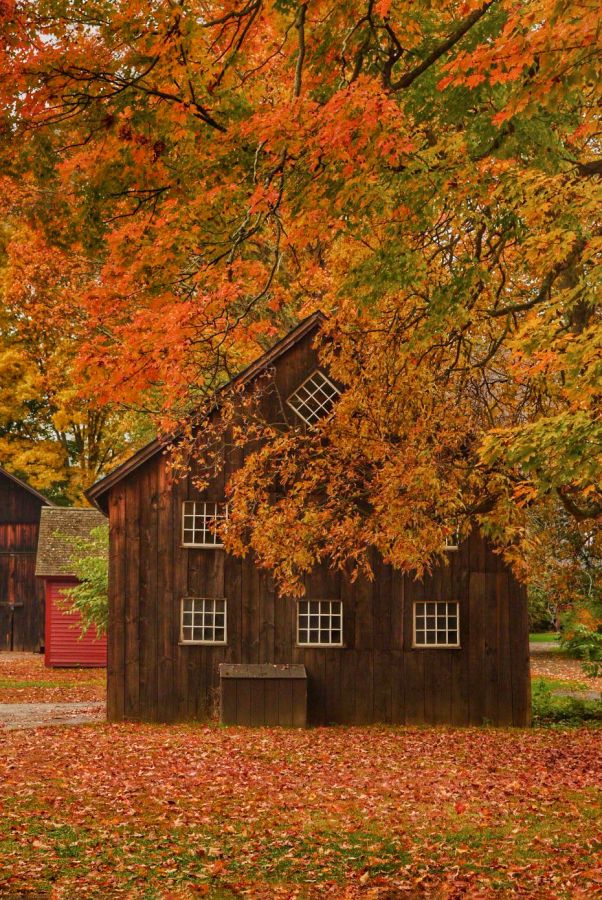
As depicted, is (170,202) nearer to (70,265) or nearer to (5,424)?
(70,265)

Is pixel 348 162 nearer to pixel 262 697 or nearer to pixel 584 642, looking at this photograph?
pixel 262 697

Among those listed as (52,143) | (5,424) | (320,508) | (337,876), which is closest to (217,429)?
(320,508)

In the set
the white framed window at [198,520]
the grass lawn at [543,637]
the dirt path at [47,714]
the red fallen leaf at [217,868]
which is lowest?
the red fallen leaf at [217,868]

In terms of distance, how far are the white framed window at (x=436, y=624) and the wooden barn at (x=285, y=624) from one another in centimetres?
3

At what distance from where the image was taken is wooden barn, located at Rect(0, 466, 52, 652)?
4434 cm

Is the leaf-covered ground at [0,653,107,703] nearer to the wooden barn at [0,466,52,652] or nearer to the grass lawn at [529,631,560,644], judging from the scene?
the wooden barn at [0,466,52,652]

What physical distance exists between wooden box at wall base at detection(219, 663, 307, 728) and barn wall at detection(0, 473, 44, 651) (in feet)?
77.8

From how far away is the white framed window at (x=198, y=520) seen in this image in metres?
23.3

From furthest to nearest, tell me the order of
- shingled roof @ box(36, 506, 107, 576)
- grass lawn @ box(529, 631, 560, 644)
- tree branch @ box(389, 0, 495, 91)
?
grass lawn @ box(529, 631, 560, 644) → shingled roof @ box(36, 506, 107, 576) → tree branch @ box(389, 0, 495, 91)

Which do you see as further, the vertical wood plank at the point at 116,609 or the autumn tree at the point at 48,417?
the autumn tree at the point at 48,417

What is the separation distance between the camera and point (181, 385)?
37.0 feet

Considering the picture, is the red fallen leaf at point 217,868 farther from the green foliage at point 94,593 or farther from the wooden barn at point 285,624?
the green foliage at point 94,593

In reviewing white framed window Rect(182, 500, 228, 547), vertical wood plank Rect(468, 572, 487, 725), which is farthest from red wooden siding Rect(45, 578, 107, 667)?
vertical wood plank Rect(468, 572, 487, 725)

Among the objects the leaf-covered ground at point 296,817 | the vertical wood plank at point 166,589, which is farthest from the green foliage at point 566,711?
the vertical wood plank at point 166,589
